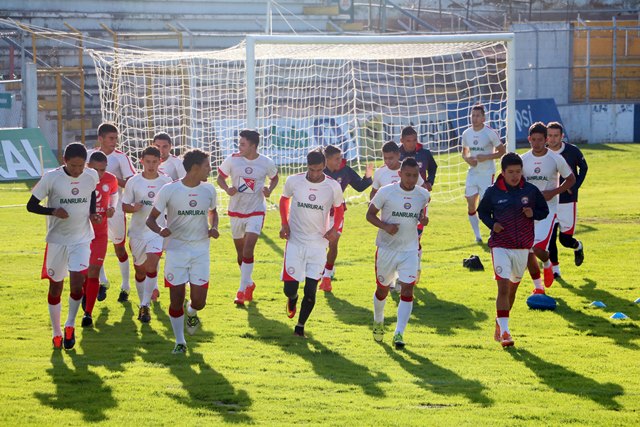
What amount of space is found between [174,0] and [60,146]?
9.17m

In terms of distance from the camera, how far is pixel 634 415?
327 inches

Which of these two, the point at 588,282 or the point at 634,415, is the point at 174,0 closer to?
the point at 588,282

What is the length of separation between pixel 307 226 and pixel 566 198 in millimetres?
4736

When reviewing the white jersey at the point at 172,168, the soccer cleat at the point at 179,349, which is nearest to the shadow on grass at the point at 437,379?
the soccer cleat at the point at 179,349

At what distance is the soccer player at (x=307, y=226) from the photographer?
1141 cm

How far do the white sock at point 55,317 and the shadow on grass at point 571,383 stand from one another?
456 cm

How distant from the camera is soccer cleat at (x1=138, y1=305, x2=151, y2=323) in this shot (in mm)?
12266

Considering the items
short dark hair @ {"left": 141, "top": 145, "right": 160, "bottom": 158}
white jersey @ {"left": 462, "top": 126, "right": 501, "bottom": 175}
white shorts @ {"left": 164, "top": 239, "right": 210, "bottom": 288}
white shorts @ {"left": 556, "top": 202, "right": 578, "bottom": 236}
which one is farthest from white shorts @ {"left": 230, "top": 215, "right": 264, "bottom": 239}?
white jersey @ {"left": 462, "top": 126, "right": 501, "bottom": 175}

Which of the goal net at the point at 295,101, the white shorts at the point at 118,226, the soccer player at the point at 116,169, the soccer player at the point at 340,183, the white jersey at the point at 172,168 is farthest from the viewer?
the goal net at the point at 295,101

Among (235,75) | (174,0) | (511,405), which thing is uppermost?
(174,0)

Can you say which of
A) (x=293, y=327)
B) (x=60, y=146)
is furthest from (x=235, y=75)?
(x=293, y=327)

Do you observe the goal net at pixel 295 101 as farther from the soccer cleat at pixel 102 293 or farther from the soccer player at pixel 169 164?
the soccer cleat at pixel 102 293

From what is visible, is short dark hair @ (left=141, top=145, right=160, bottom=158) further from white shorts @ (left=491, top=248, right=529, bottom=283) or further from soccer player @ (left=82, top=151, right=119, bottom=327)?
white shorts @ (left=491, top=248, right=529, bottom=283)

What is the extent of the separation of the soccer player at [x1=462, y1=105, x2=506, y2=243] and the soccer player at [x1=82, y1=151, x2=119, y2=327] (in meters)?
7.39
